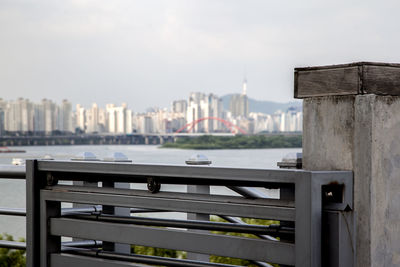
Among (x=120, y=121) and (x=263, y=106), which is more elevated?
(x=263, y=106)

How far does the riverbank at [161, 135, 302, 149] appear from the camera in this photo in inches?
1213

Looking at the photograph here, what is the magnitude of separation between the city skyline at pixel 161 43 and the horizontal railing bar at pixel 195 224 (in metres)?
48.7

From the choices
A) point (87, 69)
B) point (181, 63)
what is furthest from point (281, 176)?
point (181, 63)

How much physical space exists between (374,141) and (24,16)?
61.3 m

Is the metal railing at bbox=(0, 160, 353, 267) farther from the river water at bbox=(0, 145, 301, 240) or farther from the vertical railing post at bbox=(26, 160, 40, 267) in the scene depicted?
the river water at bbox=(0, 145, 301, 240)

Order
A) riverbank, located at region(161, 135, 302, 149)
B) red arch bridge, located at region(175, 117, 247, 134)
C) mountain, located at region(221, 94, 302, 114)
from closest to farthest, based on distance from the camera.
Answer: riverbank, located at region(161, 135, 302, 149) < red arch bridge, located at region(175, 117, 247, 134) < mountain, located at region(221, 94, 302, 114)

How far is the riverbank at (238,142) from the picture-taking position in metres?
30.8

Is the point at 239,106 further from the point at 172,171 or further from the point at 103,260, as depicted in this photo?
the point at 172,171

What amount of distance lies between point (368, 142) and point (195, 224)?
2.06 feet

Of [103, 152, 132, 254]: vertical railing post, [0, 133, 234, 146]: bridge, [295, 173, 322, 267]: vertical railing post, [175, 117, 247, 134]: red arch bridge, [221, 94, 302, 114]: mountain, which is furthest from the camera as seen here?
[221, 94, 302, 114]: mountain

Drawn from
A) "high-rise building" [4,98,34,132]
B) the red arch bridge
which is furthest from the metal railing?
the red arch bridge

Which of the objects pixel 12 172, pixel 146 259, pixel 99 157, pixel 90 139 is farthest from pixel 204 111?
pixel 146 259

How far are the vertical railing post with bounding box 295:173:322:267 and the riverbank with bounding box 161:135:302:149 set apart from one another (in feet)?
91.5

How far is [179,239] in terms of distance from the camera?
1836 millimetres
